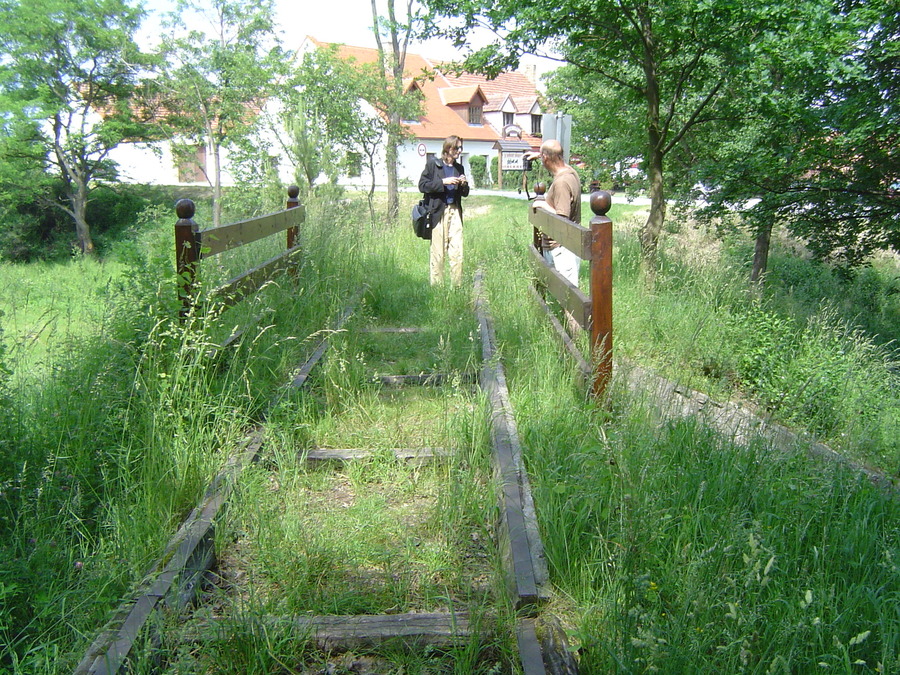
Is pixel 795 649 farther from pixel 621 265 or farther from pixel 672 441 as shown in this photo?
pixel 621 265

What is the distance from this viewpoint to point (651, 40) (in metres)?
9.27

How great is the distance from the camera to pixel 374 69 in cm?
2230

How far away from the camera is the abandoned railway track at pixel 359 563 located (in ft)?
8.24

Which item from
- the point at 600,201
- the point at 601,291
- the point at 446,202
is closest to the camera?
the point at 600,201

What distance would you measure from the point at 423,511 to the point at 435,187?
20.4ft

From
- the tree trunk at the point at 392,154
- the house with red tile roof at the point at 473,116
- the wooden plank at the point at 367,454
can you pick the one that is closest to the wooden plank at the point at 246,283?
the wooden plank at the point at 367,454

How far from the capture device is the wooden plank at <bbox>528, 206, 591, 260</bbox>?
4672 millimetres

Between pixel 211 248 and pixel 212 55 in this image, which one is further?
pixel 212 55

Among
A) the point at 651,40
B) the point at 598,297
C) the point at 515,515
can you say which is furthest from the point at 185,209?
the point at 651,40

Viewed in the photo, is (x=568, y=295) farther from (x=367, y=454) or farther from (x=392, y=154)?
(x=392, y=154)

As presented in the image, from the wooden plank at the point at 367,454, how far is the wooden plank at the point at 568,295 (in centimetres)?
130

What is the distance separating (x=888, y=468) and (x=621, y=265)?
17.3 feet

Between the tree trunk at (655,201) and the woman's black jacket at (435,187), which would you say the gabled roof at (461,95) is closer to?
the tree trunk at (655,201)

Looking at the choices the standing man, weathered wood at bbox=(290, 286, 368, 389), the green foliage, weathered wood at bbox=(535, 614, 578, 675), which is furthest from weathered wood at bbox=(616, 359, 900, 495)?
the green foliage
